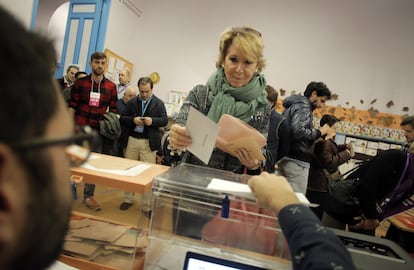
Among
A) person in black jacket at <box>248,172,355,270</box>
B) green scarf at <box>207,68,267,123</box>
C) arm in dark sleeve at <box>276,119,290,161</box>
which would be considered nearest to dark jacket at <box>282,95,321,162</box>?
arm in dark sleeve at <box>276,119,290,161</box>

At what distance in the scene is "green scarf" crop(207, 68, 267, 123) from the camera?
117cm

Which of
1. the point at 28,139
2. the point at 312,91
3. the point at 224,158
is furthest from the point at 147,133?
the point at 28,139

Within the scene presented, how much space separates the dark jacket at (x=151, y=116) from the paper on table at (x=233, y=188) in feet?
7.84

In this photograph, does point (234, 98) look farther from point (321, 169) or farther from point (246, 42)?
point (321, 169)

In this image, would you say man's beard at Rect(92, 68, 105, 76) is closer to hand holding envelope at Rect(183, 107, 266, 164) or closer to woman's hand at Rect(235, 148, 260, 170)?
hand holding envelope at Rect(183, 107, 266, 164)

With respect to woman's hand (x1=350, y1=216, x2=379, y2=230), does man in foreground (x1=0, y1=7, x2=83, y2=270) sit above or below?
above

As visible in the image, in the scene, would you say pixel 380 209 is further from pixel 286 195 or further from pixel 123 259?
pixel 123 259

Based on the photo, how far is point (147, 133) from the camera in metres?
3.14

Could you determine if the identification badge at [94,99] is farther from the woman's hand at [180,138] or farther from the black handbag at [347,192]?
the black handbag at [347,192]

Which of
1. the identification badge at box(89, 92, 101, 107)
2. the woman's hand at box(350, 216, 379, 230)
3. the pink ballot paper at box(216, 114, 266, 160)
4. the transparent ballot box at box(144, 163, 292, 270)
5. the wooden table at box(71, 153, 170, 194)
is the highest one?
the identification badge at box(89, 92, 101, 107)

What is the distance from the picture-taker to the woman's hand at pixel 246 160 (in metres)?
0.98

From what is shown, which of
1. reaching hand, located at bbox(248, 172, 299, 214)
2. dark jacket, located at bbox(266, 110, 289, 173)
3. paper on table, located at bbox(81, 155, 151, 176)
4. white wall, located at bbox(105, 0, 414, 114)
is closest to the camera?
reaching hand, located at bbox(248, 172, 299, 214)

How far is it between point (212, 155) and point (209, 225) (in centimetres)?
35

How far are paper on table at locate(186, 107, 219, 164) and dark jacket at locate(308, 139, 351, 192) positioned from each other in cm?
201
